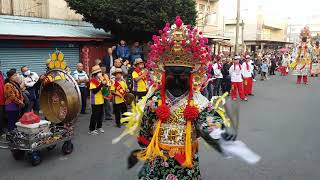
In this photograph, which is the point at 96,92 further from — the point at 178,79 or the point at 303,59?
the point at 303,59

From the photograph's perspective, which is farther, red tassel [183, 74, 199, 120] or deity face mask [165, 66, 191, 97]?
deity face mask [165, 66, 191, 97]

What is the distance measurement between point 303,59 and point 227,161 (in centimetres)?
1619

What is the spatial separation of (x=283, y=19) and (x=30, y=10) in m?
58.5

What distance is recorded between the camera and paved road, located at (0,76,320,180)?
18.9 feet

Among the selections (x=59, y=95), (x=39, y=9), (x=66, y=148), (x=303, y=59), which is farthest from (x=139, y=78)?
(x=303, y=59)

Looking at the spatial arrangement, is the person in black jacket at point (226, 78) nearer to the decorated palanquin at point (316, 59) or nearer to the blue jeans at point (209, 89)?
the blue jeans at point (209, 89)

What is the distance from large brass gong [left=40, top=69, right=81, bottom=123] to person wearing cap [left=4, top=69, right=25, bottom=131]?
57 centimetres

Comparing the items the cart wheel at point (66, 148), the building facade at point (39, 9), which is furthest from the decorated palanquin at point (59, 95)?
the building facade at point (39, 9)

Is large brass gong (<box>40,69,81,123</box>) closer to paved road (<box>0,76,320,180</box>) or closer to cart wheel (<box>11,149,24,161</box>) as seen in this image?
paved road (<box>0,76,320,180</box>)

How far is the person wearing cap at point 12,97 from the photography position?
771cm

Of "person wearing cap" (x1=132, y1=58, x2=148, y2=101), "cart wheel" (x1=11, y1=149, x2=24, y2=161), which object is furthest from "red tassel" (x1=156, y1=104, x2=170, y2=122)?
"person wearing cap" (x1=132, y1=58, x2=148, y2=101)

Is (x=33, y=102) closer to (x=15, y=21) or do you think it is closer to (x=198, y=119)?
(x=15, y=21)

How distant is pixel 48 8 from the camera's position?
15.8 m

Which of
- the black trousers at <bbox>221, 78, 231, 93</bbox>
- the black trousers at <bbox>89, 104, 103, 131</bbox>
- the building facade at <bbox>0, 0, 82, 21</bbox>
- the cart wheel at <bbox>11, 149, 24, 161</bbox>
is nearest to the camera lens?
the cart wheel at <bbox>11, 149, 24, 161</bbox>
